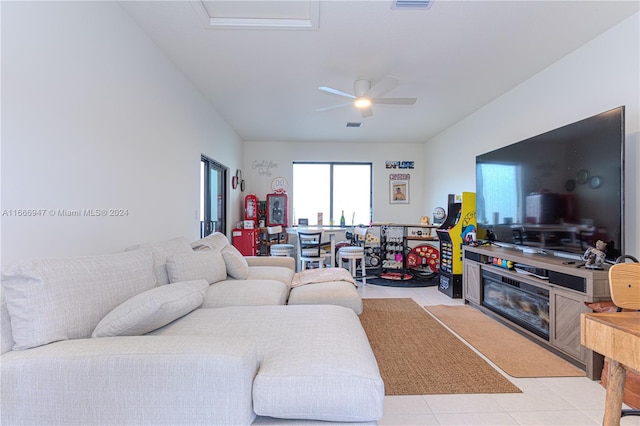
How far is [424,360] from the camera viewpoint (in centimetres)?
236

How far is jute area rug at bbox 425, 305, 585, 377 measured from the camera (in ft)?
7.28

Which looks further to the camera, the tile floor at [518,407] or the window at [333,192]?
the window at [333,192]

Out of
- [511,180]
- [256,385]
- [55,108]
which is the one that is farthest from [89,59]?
[511,180]

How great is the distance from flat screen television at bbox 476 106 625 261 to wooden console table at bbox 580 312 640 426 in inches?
53.3

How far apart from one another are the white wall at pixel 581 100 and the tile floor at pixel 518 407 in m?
1.22

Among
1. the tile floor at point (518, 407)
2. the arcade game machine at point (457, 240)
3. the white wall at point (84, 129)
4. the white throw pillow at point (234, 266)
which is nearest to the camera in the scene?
the white wall at point (84, 129)

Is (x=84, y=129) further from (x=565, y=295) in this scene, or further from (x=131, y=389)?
(x=565, y=295)

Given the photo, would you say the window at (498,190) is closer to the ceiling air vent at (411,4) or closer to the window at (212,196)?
the ceiling air vent at (411,4)

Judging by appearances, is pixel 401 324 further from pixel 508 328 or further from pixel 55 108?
pixel 55 108

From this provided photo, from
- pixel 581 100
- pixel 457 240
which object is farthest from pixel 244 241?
pixel 581 100

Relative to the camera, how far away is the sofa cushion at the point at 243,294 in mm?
2230

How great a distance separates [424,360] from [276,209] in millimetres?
4499

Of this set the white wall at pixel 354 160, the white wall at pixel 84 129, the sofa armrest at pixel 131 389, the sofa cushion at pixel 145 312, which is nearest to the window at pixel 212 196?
the white wall at pixel 84 129

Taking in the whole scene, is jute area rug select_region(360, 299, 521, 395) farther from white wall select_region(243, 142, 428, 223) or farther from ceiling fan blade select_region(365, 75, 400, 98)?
white wall select_region(243, 142, 428, 223)
